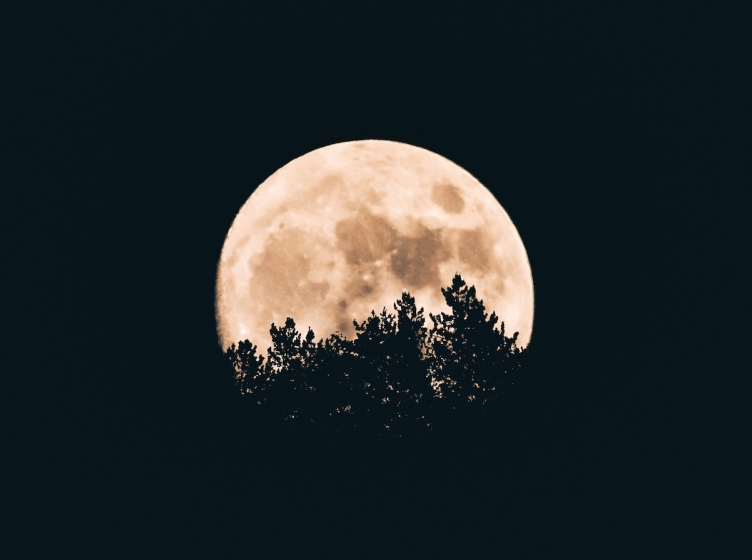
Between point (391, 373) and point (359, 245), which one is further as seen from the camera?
A: point (359, 245)

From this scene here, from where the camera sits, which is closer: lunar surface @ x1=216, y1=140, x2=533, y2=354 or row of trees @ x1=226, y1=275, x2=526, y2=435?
row of trees @ x1=226, y1=275, x2=526, y2=435

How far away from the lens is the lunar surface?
12.2 meters

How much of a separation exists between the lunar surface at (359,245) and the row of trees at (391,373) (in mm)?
2316

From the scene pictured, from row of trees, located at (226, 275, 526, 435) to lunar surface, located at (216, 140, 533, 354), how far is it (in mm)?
2316

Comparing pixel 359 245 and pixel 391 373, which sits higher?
pixel 359 245

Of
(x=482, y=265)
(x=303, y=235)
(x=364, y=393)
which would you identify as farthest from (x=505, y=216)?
(x=364, y=393)

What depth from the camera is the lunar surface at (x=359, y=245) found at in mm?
12203

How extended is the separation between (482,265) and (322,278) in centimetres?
392

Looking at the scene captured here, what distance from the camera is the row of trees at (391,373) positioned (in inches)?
356

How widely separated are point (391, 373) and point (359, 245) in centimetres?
419

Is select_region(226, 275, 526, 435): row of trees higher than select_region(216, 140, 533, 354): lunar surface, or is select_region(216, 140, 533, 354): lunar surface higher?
select_region(216, 140, 533, 354): lunar surface

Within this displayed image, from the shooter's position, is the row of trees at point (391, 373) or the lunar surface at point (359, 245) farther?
the lunar surface at point (359, 245)

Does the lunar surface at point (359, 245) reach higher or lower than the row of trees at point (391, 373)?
higher

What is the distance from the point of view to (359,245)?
41.5ft
